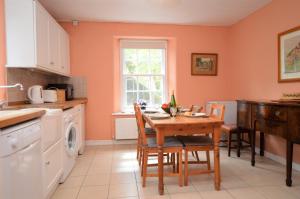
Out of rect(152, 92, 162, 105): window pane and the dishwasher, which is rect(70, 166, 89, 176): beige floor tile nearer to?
the dishwasher

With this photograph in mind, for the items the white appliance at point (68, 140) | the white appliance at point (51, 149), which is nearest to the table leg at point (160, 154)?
the white appliance at point (51, 149)

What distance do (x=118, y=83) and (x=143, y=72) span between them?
577mm

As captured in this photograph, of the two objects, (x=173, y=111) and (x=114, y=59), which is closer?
(x=173, y=111)

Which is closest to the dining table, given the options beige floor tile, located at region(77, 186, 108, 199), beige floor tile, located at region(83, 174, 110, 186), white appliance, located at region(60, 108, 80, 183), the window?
beige floor tile, located at region(77, 186, 108, 199)

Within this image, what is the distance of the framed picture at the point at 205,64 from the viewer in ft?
14.1

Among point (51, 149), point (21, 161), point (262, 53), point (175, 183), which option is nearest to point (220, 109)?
point (175, 183)

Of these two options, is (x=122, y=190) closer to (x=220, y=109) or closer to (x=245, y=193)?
(x=245, y=193)

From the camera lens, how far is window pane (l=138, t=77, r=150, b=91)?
4.45 m

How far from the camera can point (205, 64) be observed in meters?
4.33

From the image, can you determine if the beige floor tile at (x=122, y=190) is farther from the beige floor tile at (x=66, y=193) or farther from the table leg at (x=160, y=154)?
the beige floor tile at (x=66, y=193)

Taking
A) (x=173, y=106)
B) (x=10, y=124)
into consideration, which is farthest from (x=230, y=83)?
(x=10, y=124)

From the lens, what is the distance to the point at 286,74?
2.90 meters

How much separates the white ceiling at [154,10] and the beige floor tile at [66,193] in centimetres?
258

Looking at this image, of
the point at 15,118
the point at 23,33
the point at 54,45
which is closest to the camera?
the point at 15,118
